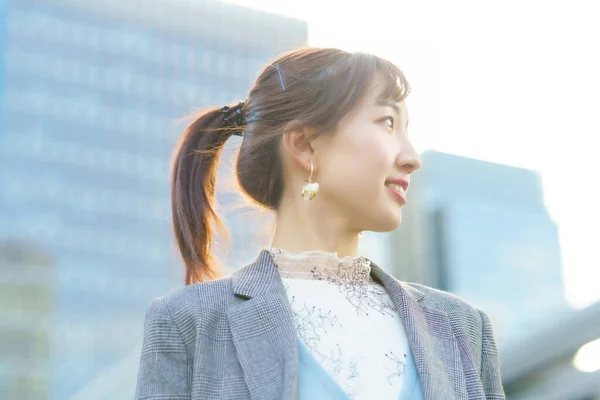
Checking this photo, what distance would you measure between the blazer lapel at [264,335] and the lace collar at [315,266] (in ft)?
0.19

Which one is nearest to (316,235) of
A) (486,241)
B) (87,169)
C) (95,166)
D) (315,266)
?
(315,266)

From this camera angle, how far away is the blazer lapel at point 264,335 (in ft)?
5.19

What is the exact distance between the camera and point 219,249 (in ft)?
6.57

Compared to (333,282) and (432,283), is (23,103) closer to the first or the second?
(432,283)

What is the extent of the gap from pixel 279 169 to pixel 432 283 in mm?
52176

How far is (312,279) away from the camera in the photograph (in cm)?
185

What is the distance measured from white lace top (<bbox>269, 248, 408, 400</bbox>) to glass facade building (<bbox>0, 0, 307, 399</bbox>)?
42890 millimetres

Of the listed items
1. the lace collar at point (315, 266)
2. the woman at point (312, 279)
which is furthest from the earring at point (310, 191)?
the lace collar at point (315, 266)

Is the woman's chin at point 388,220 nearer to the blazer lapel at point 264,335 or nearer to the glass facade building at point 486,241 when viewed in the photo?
the blazer lapel at point 264,335

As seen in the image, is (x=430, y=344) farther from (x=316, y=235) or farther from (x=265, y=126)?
(x=265, y=126)

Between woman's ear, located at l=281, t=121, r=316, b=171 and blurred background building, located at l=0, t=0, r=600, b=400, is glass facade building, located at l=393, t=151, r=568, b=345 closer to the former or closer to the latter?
blurred background building, located at l=0, t=0, r=600, b=400

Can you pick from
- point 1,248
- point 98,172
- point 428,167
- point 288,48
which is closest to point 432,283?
point 428,167

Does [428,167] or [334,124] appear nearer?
[334,124]

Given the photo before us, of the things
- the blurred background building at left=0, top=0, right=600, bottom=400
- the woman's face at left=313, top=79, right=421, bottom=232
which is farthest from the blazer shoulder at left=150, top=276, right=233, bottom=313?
the blurred background building at left=0, top=0, right=600, bottom=400
